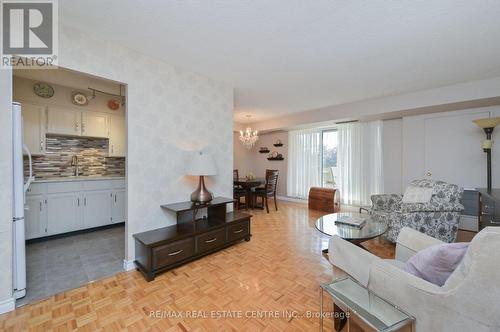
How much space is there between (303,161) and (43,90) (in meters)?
5.70

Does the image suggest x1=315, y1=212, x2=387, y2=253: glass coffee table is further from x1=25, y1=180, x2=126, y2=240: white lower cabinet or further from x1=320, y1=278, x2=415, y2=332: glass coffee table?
x1=25, y1=180, x2=126, y2=240: white lower cabinet

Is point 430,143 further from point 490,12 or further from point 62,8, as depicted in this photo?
point 62,8

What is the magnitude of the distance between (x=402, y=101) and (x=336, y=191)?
2.30 m

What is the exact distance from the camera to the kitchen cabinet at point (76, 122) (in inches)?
128

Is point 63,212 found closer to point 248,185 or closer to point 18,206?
point 18,206

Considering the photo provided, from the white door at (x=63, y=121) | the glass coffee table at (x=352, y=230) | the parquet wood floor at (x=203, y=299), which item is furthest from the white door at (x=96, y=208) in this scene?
the glass coffee table at (x=352, y=230)

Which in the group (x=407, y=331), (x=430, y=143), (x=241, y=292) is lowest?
(x=241, y=292)

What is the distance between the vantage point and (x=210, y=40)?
2139 millimetres

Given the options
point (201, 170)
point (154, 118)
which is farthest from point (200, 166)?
point (154, 118)

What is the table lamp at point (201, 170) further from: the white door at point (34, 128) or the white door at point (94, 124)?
the white door at point (34, 128)

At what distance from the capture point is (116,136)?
3859 millimetres

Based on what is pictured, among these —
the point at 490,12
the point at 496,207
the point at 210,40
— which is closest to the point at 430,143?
the point at 496,207
